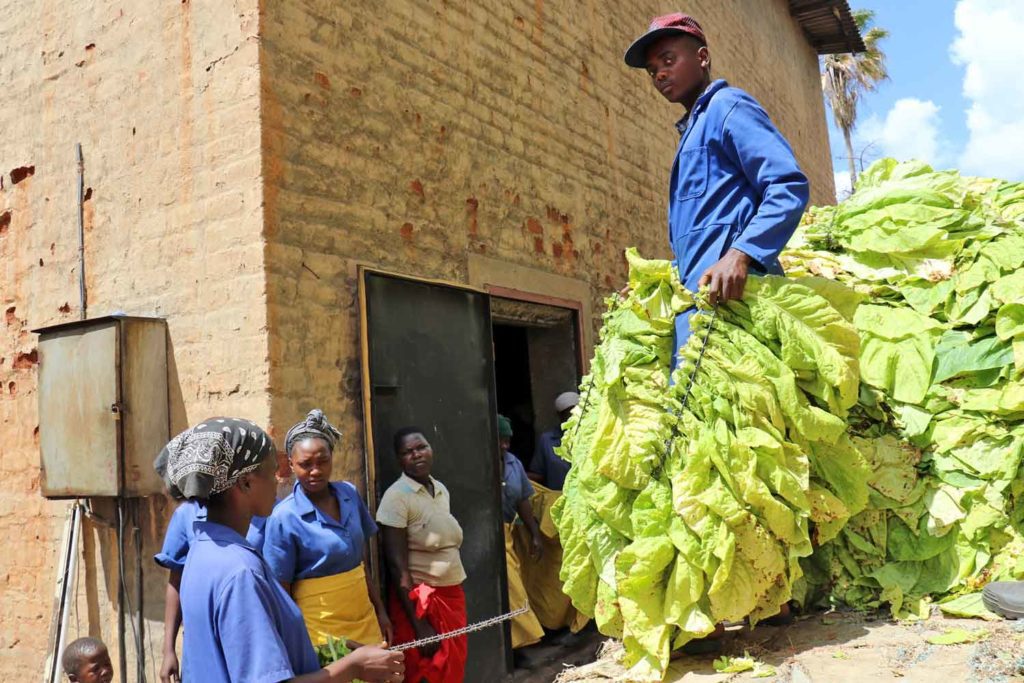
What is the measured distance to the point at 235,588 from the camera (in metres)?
1.77

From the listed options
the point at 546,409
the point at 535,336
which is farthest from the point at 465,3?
the point at 546,409

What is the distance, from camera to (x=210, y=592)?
1786 mm

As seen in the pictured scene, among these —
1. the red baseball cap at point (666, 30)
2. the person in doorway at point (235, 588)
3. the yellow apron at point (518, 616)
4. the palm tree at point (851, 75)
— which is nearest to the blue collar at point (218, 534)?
the person in doorway at point (235, 588)

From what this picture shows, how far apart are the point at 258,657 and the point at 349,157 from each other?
3243 millimetres

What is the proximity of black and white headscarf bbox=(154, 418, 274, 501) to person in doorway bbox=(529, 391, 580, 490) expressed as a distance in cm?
422

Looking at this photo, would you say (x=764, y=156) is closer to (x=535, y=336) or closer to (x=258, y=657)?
(x=258, y=657)

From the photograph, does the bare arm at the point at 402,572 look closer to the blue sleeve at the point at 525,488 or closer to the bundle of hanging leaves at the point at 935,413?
the blue sleeve at the point at 525,488

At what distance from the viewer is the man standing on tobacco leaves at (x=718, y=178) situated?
9.05 ft

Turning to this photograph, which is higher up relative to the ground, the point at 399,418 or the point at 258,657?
the point at 399,418

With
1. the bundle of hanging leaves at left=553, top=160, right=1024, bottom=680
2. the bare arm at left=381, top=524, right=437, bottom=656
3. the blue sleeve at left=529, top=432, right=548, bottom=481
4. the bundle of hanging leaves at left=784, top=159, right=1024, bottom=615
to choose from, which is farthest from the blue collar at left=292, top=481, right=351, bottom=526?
the blue sleeve at left=529, top=432, right=548, bottom=481

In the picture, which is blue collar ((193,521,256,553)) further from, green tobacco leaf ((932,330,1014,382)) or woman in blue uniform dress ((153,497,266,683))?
green tobacco leaf ((932,330,1014,382))

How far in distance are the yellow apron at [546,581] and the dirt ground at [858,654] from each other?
286 cm

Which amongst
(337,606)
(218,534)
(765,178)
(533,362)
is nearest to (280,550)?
(337,606)

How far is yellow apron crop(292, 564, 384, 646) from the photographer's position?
343cm
